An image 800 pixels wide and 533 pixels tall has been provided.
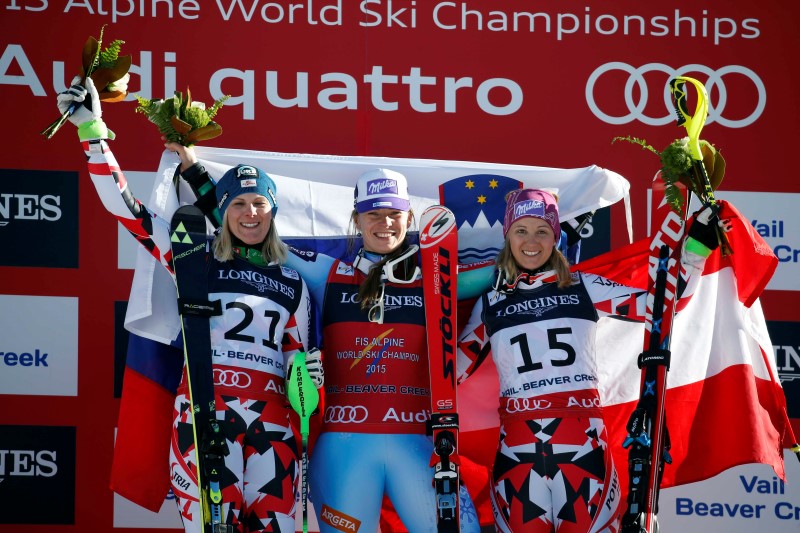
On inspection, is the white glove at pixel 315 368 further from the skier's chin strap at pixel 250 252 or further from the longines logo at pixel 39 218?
the longines logo at pixel 39 218

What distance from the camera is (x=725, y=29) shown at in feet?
18.5

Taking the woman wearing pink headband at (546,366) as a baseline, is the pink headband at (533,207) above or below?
above

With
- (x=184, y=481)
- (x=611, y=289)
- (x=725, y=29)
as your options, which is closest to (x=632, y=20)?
(x=725, y=29)

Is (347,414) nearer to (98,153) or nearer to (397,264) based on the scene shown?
(397,264)

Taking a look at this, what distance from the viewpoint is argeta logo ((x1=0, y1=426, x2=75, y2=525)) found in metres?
5.34

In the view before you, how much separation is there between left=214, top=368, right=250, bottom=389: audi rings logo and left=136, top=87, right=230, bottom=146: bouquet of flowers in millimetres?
1045

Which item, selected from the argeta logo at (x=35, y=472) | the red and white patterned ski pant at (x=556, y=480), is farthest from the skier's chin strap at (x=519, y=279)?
the argeta logo at (x=35, y=472)

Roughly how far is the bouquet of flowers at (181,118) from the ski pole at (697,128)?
176cm

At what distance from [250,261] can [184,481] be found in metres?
0.86

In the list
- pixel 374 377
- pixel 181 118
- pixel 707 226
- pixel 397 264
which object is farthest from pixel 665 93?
pixel 181 118

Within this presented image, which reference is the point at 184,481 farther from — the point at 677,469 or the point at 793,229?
the point at 793,229

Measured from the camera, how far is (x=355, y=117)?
5527 mm

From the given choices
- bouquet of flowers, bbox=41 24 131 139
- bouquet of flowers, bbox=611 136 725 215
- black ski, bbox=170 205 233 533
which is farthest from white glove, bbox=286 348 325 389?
bouquet of flowers, bbox=611 136 725 215

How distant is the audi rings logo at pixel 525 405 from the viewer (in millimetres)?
4219
